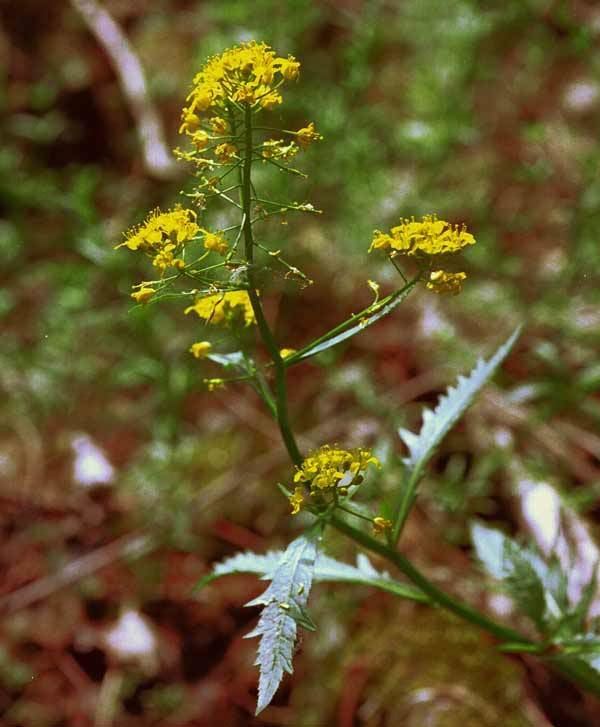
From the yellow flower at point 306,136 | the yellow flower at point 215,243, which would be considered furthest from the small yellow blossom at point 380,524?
the yellow flower at point 306,136

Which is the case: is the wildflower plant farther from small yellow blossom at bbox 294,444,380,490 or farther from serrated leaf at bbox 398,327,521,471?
serrated leaf at bbox 398,327,521,471

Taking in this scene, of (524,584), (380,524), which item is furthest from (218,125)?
(524,584)

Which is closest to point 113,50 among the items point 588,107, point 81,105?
point 81,105

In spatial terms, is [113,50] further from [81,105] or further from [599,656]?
[599,656]

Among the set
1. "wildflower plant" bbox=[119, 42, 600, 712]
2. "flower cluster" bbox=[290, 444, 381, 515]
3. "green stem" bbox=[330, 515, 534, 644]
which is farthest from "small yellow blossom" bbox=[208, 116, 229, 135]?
"green stem" bbox=[330, 515, 534, 644]

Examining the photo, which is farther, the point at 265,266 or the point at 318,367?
the point at 318,367

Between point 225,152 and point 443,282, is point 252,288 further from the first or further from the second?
point 443,282
